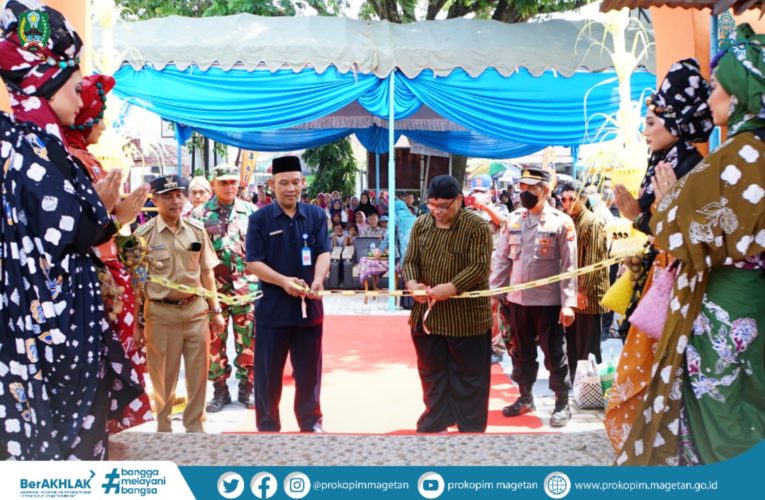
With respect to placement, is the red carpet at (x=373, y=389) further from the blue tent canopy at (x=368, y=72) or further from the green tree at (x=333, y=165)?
the green tree at (x=333, y=165)

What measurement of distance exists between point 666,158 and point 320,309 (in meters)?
2.16

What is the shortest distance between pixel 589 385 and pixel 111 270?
361 centimetres

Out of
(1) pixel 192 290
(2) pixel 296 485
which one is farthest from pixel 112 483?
(1) pixel 192 290

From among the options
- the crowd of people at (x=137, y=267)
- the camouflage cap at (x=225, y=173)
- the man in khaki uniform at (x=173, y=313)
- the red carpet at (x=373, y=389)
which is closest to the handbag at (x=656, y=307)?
the crowd of people at (x=137, y=267)

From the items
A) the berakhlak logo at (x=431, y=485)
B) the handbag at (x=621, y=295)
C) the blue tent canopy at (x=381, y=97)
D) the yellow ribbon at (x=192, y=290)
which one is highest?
the blue tent canopy at (x=381, y=97)

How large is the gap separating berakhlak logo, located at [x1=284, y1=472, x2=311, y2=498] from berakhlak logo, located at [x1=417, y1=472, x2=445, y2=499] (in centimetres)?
32

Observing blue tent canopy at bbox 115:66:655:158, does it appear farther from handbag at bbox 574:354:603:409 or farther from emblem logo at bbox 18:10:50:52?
emblem logo at bbox 18:10:50:52

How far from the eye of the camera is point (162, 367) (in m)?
4.38

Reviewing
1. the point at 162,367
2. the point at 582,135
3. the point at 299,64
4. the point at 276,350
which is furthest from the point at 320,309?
the point at 582,135

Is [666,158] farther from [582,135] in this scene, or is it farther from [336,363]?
[582,135]

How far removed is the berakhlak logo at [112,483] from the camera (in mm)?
2006

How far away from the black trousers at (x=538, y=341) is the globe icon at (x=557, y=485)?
2.98 meters

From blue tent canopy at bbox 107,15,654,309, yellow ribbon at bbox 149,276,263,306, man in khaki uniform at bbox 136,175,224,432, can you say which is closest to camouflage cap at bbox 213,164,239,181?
man in khaki uniform at bbox 136,175,224,432

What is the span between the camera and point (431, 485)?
2.03m
